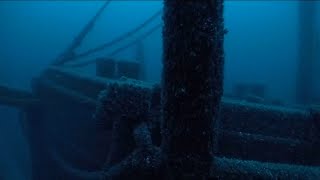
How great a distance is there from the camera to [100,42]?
120ft

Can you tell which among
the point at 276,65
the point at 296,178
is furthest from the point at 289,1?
the point at 296,178

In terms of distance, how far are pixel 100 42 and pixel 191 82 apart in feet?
116

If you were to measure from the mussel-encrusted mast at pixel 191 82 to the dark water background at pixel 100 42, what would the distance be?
10.2m

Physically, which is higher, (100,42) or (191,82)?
(100,42)

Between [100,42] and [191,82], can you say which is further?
[100,42]

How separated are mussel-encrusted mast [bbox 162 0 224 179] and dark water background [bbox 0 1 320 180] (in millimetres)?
10237

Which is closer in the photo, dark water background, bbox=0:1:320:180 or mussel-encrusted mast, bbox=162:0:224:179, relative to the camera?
mussel-encrusted mast, bbox=162:0:224:179

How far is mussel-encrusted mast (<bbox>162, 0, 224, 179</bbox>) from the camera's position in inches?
75.2

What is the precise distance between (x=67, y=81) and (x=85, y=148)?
57.4 inches

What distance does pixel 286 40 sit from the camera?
30.2 metres

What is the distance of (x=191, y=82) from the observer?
198 cm

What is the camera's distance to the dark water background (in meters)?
19.2

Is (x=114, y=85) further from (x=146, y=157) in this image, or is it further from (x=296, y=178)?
(x=296, y=178)

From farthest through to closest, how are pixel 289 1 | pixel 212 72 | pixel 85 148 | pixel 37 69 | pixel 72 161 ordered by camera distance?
1. pixel 289 1
2. pixel 37 69
3. pixel 72 161
4. pixel 85 148
5. pixel 212 72
